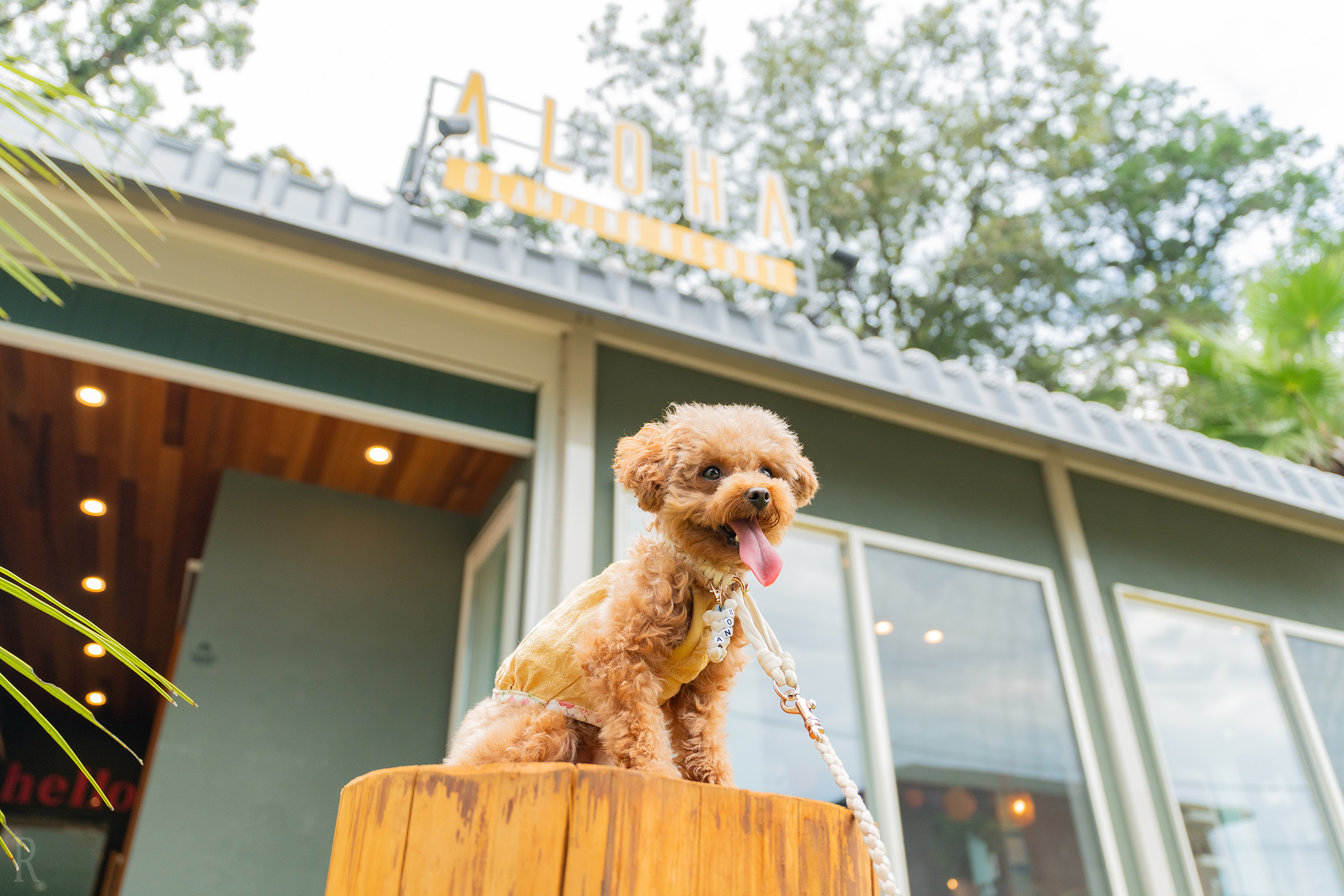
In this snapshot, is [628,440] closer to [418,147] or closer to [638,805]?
[638,805]

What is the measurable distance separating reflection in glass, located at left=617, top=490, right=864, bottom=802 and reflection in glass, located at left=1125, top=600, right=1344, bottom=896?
5.92 feet

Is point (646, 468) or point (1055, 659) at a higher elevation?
point (1055, 659)

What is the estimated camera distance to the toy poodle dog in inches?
49.9

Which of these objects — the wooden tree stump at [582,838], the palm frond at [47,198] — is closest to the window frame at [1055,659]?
the wooden tree stump at [582,838]

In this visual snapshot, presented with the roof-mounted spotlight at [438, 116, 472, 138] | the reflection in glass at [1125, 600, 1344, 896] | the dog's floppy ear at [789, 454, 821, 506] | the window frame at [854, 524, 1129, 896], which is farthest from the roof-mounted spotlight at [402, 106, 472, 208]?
the reflection in glass at [1125, 600, 1344, 896]

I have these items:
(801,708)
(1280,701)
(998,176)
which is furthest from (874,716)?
(998,176)

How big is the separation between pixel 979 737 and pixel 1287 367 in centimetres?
524

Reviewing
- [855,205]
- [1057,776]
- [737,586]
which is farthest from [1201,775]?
[855,205]

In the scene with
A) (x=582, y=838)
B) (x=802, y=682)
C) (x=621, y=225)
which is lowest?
(x=582, y=838)

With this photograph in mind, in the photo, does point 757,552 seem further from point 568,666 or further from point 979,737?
point 979,737

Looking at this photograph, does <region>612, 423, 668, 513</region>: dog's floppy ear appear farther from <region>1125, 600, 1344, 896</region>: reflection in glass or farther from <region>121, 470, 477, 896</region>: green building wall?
<region>1125, 600, 1344, 896</region>: reflection in glass

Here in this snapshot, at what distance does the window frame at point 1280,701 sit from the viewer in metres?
4.23

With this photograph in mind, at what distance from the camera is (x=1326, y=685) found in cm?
507

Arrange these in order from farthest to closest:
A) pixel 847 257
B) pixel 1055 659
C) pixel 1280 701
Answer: pixel 847 257 → pixel 1280 701 → pixel 1055 659
